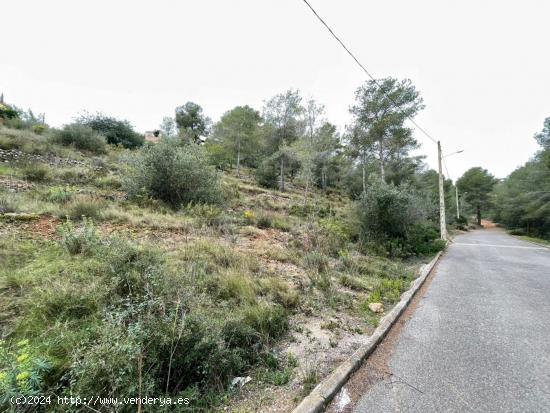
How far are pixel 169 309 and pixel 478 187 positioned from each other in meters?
59.1

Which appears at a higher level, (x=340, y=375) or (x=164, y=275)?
(x=164, y=275)

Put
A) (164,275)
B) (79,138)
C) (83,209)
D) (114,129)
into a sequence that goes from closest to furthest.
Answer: (164,275) < (83,209) < (79,138) < (114,129)

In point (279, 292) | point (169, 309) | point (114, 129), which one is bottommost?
point (279, 292)

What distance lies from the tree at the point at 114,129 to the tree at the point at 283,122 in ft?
38.9

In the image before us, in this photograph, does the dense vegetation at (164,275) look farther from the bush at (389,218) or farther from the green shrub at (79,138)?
the green shrub at (79,138)

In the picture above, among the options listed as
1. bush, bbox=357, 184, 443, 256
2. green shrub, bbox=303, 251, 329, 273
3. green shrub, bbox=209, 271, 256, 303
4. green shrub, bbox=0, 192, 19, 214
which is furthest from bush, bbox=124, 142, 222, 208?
bush, bbox=357, 184, 443, 256

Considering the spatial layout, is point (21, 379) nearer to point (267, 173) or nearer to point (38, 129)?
point (38, 129)

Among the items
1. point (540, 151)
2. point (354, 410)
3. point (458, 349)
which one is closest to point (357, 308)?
point (458, 349)

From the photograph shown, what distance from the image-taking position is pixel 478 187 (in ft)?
148

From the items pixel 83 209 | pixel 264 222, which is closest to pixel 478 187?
pixel 264 222

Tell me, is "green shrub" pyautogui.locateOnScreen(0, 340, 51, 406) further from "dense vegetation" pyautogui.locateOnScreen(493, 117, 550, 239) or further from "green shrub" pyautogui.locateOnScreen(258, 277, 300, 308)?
"dense vegetation" pyautogui.locateOnScreen(493, 117, 550, 239)

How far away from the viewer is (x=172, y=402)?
72.0 inches

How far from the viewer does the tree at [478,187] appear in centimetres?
4456

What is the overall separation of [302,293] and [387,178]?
21068 mm
